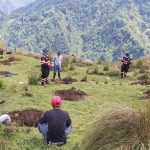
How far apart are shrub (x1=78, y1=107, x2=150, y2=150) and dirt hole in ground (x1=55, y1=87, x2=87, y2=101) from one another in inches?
427

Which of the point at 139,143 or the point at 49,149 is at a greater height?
the point at 139,143

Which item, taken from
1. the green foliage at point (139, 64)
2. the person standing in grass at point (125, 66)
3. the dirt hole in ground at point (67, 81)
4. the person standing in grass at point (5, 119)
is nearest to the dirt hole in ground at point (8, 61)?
the dirt hole in ground at point (67, 81)

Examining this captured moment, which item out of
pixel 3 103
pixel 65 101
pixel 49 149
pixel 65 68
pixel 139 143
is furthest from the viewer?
pixel 65 68

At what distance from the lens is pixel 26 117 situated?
17312mm

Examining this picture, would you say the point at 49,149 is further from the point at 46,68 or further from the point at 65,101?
the point at 46,68

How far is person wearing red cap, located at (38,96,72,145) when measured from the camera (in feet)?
44.3

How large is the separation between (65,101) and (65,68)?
628 inches

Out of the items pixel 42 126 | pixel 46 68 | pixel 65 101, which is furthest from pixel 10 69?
pixel 42 126

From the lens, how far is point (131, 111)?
11617 millimetres

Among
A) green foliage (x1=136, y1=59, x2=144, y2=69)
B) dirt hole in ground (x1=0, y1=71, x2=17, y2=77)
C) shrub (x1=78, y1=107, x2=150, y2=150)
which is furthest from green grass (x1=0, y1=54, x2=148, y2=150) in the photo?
green foliage (x1=136, y1=59, x2=144, y2=69)

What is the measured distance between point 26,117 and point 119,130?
665 centimetres

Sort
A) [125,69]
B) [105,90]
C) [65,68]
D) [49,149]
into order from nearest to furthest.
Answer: [49,149] < [105,90] < [125,69] < [65,68]

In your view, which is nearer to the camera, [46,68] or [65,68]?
[46,68]

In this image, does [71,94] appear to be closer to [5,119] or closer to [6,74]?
[5,119]
